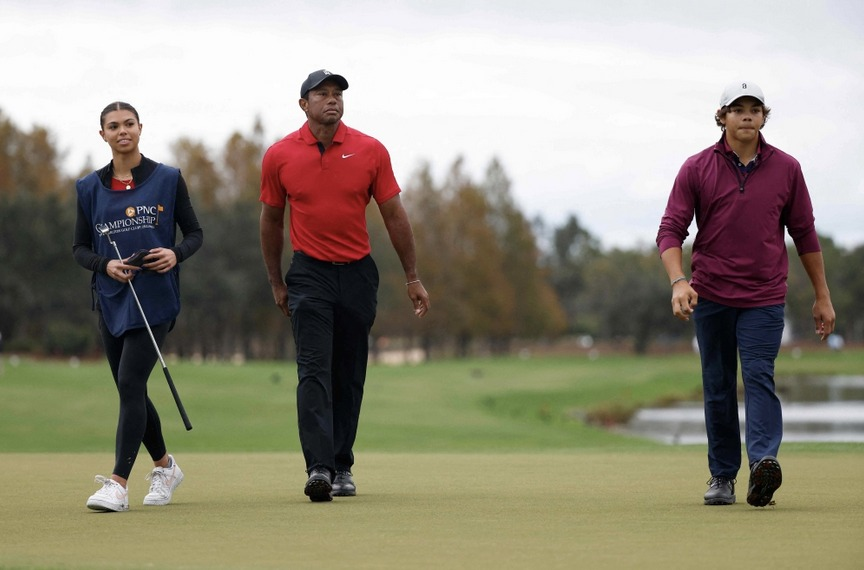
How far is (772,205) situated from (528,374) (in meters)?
51.5

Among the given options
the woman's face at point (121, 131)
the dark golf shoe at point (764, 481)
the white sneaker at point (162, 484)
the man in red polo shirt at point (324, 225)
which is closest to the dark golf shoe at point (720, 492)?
the dark golf shoe at point (764, 481)

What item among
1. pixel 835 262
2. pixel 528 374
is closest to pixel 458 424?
pixel 528 374

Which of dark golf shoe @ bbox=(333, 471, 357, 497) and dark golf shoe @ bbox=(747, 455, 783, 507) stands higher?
dark golf shoe @ bbox=(747, 455, 783, 507)

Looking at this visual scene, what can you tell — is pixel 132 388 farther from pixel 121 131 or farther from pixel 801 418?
pixel 801 418

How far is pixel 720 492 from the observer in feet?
25.0

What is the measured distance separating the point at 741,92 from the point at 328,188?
2429 mm

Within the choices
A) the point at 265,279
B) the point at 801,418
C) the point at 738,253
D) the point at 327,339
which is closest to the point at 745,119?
the point at 738,253

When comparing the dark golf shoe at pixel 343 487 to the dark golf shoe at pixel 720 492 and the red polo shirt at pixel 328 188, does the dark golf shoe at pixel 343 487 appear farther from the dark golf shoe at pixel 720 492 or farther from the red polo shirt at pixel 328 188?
the dark golf shoe at pixel 720 492

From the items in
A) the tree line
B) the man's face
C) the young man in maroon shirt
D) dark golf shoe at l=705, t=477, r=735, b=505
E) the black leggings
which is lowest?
dark golf shoe at l=705, t=477, r=735, b=505

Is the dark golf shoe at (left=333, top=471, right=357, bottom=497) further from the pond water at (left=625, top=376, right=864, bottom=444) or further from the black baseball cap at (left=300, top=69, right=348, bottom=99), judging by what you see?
the pond water at (left=625, top=376, right=864, bottom=444)

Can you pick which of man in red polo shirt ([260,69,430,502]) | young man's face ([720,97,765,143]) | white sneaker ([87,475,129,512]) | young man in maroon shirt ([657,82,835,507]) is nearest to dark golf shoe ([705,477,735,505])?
young man in maroon shirt ([657,82,835,507])

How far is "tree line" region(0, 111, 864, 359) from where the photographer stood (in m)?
72.1

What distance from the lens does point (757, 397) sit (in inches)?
306

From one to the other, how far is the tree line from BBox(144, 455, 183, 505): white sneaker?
63038 millimetres
